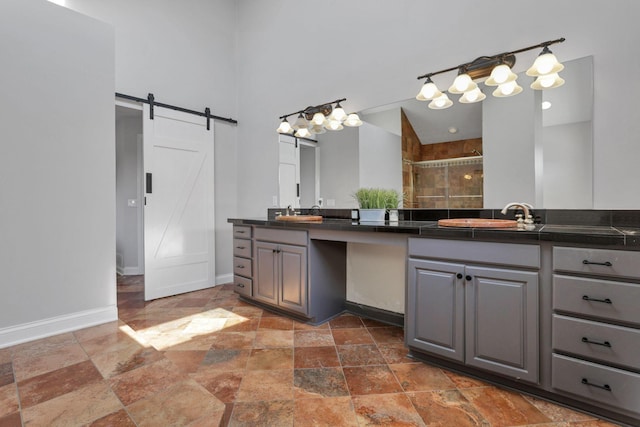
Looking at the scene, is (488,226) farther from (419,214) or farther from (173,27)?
(173,27)

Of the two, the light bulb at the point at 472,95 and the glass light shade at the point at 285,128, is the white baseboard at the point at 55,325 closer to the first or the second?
the glass light shade at the point at 285,128

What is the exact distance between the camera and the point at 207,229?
3916 mm

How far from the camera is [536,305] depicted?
1542 millimetres

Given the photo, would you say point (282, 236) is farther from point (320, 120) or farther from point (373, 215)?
point (320, 120)

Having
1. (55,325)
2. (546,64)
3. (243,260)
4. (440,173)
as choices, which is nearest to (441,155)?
(440,173)

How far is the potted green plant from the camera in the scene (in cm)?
258

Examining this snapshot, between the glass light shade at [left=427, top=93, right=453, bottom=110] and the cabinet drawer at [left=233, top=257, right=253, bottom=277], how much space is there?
220 cm

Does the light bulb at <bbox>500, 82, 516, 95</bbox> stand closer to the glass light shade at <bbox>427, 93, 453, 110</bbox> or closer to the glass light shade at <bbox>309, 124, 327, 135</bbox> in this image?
the glass light shade at <bbox>427, 93, 453, 110</bbox>

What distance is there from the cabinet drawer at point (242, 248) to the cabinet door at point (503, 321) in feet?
6.83

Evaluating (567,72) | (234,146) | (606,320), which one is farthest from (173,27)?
(606,320)

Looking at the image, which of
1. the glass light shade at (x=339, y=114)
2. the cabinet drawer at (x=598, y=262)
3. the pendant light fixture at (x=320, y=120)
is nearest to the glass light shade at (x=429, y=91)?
the pendant light fixture at (x=320, y=120)

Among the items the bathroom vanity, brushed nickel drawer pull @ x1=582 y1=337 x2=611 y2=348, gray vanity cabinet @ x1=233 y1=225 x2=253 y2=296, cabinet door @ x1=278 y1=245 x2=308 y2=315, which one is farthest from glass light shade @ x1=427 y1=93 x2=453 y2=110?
gray vanity cabinet @ x1=233 y1=225 x2=253 y2=296

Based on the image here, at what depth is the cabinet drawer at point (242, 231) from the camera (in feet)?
10.3

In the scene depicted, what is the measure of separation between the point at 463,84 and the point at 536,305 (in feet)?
4.88
